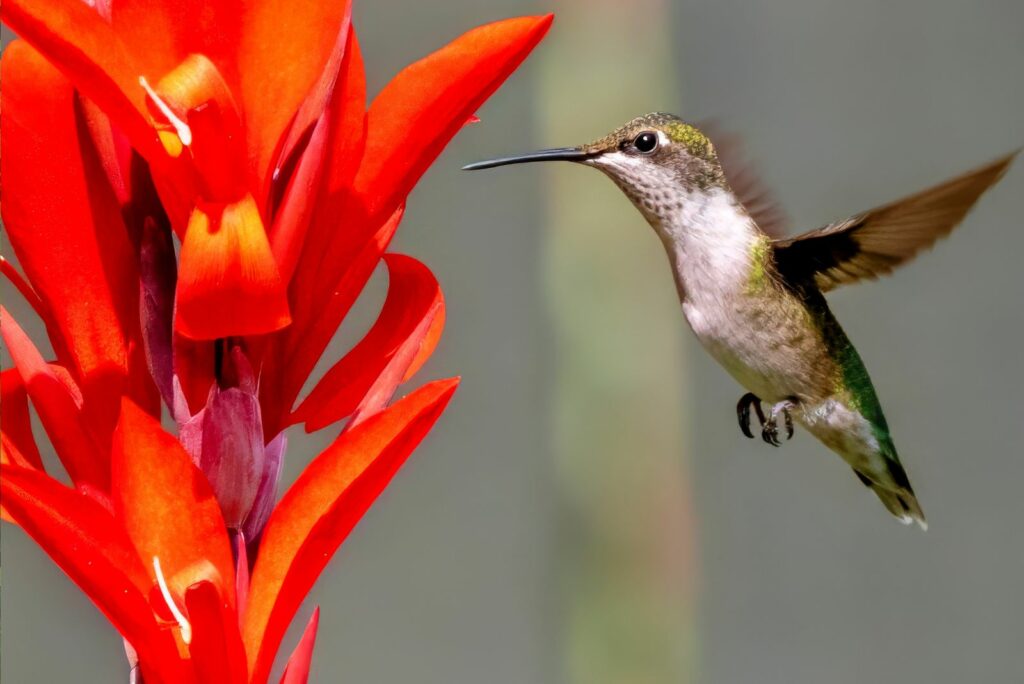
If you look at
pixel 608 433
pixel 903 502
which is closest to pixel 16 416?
pixel 903 502

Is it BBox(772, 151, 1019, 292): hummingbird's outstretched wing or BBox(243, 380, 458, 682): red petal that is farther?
BBox(772, 151, 1019, 292): hummingbird's outstretched wing

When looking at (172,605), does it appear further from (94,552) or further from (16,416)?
(16,416)

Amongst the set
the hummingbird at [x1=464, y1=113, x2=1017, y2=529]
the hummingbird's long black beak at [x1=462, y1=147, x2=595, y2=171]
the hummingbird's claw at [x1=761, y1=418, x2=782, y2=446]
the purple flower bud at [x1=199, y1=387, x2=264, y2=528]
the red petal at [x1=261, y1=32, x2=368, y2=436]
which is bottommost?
the hummingbird's claw at [x1=761, y1=418, x2=782, y2=446]

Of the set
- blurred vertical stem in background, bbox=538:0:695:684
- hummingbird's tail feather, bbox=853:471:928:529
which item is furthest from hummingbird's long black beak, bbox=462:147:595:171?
blurred vertical stem in background, bbox=538:0:695:684

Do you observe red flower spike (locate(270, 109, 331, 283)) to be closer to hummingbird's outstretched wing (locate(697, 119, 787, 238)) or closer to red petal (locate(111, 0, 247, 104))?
red petal (locate(111, 0, 247, 104))

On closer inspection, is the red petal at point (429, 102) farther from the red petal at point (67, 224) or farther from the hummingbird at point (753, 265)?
the hummingbird at point (753, 265)

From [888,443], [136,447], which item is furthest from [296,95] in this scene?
[888,443]

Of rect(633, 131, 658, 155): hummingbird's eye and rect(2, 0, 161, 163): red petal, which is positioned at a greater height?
rect(2, 0, 161, 163): red petal

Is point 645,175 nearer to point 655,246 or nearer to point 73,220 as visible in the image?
point 73,220

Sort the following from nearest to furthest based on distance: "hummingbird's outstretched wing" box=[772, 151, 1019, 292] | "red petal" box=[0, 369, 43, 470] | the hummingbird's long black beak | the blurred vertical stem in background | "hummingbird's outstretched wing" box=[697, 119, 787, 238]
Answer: "red petal" box=[0, 369, 43, 470], "hummingbird's outstretched wing" box=[772, 151, 1019, 292], the hummingbird's long black beak, "hummingbird's outstretched wing" box=[697, 119, 787, 238], the blurred vertical stem in background
